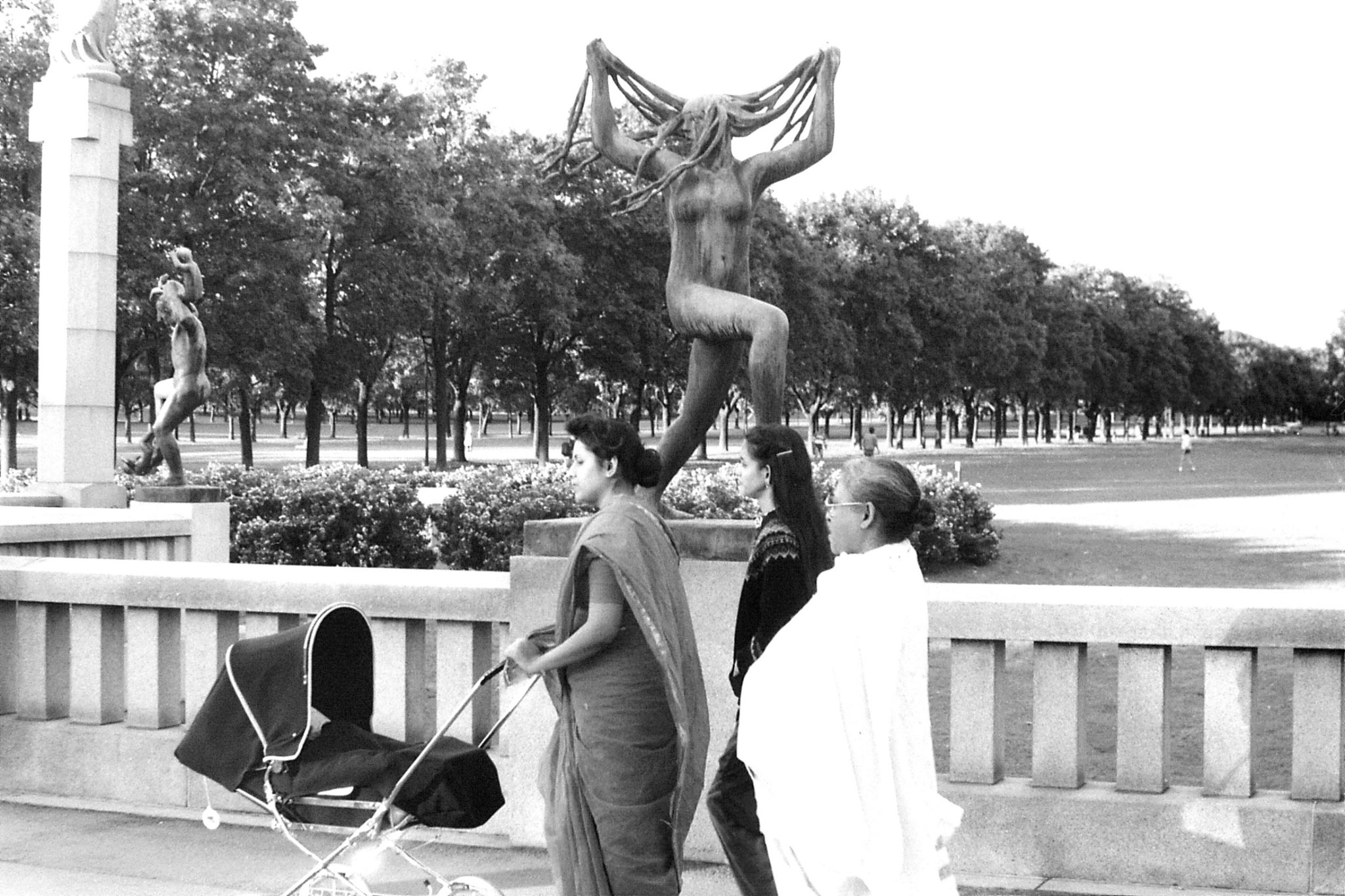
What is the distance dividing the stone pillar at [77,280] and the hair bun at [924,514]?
1252cm

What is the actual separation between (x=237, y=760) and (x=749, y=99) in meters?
3.60

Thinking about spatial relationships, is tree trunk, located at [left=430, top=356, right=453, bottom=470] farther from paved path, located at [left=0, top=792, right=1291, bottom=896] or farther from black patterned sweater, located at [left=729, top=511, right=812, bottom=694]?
black patterned sweater, located at [left=729, top=511, right=812, bottom=694]

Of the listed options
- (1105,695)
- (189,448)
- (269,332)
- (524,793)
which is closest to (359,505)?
(1105,695)

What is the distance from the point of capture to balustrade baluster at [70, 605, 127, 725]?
300 inches

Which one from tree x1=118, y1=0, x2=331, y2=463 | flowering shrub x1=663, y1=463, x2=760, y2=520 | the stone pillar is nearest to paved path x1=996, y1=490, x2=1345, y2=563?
flowering shrub x1=663, y1=463, x2=760, y2=520

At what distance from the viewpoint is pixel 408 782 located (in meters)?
4.87

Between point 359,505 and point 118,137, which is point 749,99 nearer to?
point 118,137

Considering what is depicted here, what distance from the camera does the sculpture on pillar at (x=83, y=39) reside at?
1594 centimetres

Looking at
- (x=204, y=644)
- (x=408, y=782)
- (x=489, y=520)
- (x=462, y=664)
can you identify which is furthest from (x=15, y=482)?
(x=408, y=782)

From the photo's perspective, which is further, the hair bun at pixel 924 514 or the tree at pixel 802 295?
the tree at pixel 802 295

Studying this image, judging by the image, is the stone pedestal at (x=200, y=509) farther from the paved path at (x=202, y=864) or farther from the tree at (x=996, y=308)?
the tree at (x=996, y=308)

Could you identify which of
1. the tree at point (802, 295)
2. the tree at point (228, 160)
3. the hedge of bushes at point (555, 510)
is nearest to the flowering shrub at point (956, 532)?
the hedge of bushes at point (555, 510)

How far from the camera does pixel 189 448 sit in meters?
79.6

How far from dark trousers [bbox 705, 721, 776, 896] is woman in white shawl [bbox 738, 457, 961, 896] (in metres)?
1.08
